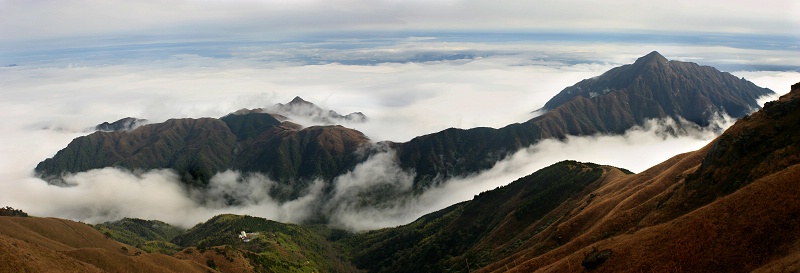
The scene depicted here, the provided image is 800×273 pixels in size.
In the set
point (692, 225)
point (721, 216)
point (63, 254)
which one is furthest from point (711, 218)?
point (63, 254)

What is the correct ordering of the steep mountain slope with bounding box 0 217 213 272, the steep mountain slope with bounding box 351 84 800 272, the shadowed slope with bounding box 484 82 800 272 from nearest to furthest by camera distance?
the shadowed slope with bounding box 484 82 800 272 → the steep mountain slope with bounding box 351 84 800 272 → the steep mountain slope with bounding box 0 217 213 272

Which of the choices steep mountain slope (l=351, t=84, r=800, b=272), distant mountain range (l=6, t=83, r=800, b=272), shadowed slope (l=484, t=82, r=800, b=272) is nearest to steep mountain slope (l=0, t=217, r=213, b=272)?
distant mountain range (l=6, t=83, r=800, b=272)

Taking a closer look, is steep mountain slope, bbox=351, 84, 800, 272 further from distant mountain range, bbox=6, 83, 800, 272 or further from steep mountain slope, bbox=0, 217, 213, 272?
steep mountain slope, bbox=0, 217, 213, 272

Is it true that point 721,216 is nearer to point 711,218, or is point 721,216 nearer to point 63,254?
point 711,218

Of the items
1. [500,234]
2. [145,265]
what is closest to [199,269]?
[145,265]

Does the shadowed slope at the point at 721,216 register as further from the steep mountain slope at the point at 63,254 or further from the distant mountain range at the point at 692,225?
the steep mountain slope at the point at 63,254

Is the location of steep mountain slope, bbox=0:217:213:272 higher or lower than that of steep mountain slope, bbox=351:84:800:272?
lower

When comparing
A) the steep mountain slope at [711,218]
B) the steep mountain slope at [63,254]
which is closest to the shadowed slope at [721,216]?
the steep mountain slope at [711,218]

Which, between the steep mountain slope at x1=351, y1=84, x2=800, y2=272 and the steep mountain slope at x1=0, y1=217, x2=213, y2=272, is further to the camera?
the steep mountain slope at x1=0, y1=217, x2=213, y2=272
